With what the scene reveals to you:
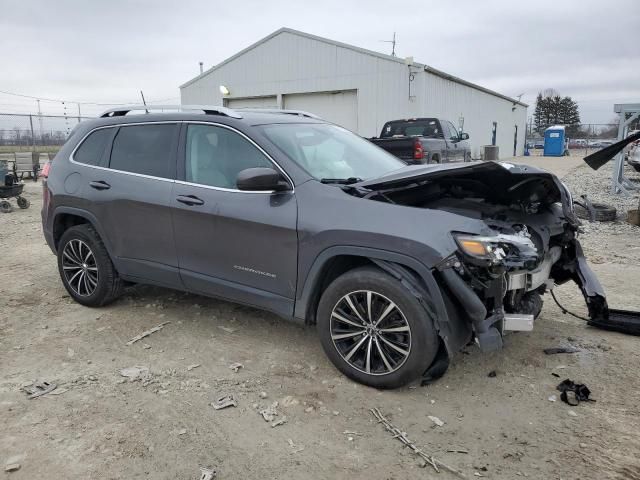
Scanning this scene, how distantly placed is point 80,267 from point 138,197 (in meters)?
1.13

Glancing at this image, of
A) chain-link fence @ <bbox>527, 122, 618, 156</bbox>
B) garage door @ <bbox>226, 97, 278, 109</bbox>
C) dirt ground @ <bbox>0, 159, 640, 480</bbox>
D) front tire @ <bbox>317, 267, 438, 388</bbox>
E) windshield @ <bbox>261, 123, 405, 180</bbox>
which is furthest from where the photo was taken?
chain-link fence @ <bbox>527, 122, 618, 156</bbox>

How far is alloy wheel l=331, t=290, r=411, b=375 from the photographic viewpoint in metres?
3.16

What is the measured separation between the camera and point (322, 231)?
332 cm

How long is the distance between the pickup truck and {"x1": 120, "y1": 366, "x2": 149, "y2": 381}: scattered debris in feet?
26.8

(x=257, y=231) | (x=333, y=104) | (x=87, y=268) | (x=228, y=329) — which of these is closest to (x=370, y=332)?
(x=257, y=231)

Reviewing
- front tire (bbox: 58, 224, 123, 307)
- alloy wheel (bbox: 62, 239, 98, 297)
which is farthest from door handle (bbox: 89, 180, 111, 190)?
alloy wheel (bbox: 62, 239, 98, 297)

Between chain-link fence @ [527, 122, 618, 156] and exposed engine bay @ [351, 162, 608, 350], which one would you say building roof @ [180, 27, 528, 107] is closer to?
exposed engine bay @ [351, 162, 608, 350]

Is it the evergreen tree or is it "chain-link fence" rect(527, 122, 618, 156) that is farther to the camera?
the evergreen tree

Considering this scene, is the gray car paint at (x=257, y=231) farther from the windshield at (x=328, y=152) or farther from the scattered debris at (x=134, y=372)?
the scattered debris at (x=134, y=372)

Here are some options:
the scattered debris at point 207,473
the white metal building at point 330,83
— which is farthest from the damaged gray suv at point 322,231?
the white metal building at point 330,83

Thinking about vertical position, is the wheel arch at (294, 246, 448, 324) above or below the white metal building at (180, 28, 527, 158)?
below

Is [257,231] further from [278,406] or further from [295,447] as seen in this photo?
[295,447]

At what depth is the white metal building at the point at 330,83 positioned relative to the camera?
18859 mm

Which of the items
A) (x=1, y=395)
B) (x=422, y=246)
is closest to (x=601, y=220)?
(x=422, y=246)
